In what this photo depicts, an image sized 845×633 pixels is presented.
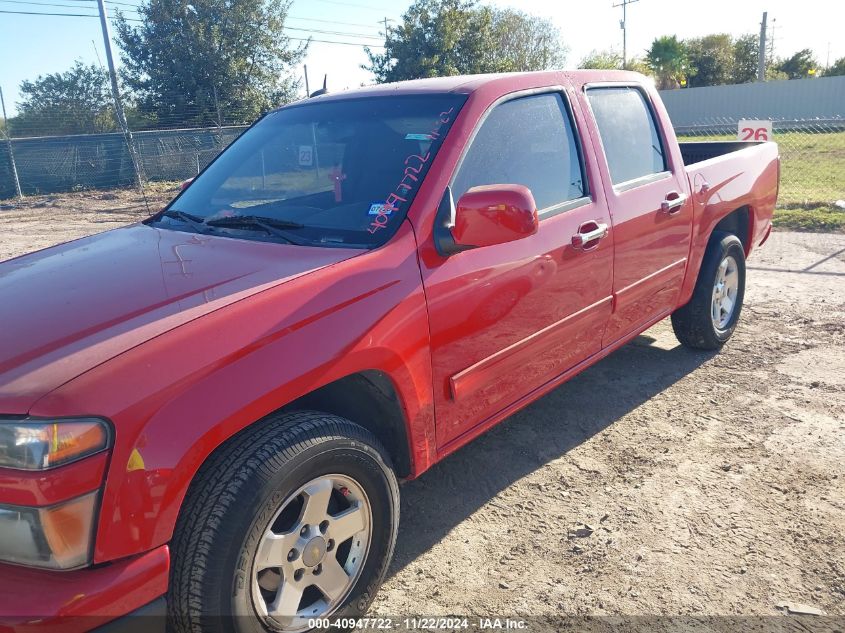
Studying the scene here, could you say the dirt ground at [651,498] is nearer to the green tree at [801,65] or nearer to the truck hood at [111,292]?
the truck hood at [111,292]

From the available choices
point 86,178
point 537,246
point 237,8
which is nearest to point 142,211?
point 86,178

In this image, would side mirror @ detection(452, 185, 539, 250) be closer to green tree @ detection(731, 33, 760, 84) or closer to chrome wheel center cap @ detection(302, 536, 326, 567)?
chrome wheel center cap @ detection(302, 536, 326, 567)

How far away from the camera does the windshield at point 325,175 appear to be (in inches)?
106

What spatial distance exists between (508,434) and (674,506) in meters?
1.01

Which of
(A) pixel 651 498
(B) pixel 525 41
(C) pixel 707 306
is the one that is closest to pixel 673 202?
(C) pixel 707 306

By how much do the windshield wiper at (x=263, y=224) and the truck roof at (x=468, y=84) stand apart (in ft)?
2.77

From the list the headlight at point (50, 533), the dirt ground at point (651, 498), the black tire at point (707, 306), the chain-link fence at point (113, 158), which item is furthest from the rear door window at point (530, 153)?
the chain-link fence at point (113, 158)

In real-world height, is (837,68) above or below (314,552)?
above

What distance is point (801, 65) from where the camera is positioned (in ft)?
168

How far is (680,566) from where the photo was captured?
8.80ft

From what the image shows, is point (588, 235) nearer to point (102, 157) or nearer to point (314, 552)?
point (314, 552)

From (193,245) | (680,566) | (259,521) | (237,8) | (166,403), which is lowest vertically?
(680,566)

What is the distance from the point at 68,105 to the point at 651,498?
1176 inches

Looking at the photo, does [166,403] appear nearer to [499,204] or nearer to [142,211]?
[499,204]
